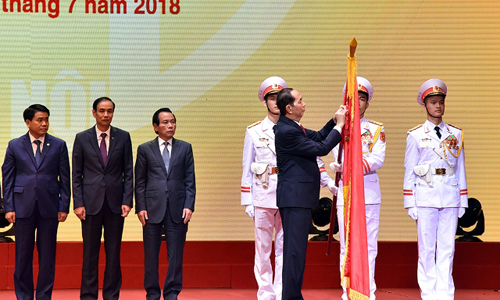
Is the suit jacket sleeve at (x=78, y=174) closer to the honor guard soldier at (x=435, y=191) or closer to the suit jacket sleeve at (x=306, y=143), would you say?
the suit jacket sleeve at (x=306, y=143)

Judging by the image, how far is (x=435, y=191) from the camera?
482cm

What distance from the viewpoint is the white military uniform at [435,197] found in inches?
189

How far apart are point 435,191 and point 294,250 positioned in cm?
148

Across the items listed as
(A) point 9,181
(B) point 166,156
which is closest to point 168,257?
(B) point 166,156

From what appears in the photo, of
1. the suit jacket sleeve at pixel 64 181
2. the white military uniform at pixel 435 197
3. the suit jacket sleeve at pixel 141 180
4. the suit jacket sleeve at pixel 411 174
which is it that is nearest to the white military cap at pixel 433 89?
the white military uniform at pixel 435 197

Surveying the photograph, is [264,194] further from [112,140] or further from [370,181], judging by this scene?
[112,140]

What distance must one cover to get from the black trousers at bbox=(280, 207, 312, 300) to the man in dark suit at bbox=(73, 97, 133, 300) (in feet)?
4.49

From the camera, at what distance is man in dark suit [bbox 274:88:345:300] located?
3928mm

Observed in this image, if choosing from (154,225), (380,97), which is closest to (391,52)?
(380,97)

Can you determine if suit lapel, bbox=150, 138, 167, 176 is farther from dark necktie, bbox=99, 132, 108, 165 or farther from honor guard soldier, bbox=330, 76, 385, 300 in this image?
honor guard soldier, bbox=330, 76, 385, 300

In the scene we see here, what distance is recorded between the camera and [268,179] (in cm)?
473

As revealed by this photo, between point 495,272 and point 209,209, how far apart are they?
8.70ft

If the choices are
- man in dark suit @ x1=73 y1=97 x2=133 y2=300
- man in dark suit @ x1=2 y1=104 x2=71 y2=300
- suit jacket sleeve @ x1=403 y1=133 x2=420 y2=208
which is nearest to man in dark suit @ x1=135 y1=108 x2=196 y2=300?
man in dark suit @ x1=73 y1=97 x2=133 y2=300

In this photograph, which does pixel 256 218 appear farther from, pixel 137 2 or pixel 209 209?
pixel 137 2
